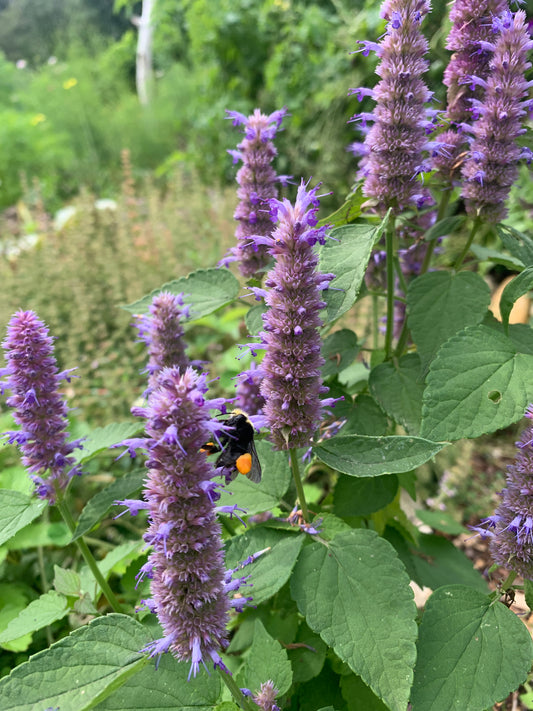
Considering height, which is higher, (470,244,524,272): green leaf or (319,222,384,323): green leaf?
(319,222,384,323): green leaf

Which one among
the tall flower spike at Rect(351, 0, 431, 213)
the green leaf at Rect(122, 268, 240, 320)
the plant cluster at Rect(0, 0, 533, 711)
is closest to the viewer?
the plant cluster at Rect(0, 0, 533, 711)

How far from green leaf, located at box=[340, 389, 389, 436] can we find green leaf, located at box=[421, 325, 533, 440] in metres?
0.40

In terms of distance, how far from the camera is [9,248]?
7270mm

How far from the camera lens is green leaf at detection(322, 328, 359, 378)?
185 cm

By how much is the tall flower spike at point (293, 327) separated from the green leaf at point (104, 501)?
544 mm

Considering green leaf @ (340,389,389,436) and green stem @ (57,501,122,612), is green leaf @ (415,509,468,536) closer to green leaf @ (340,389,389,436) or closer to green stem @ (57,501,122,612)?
green leaf @ (340,389,389,436)

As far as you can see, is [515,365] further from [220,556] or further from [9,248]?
[9,248]

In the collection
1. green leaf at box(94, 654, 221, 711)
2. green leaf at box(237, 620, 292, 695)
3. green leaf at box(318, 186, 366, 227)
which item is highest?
green leaf at box(318, 186, 366, 227)

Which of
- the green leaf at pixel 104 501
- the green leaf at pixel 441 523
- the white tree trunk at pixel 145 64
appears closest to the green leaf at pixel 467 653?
the green leaf at pixel 104 501

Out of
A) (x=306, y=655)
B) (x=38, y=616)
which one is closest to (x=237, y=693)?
(x=306, y=655)

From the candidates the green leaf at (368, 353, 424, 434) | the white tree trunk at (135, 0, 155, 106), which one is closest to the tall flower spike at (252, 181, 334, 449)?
the green leaf at (368, 353, 424, 434)

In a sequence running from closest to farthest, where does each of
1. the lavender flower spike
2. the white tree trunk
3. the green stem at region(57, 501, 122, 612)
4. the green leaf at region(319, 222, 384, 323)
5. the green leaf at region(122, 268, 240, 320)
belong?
1. the lavender flower spike
2. the green leaf at region(319, 222, 384, 323)
3. the green stem at region(57, 501, 122, 612)
4. the green leaf at region(122, 268, 240, 320)
5. the white tree trunk

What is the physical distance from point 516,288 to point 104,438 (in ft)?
4.72

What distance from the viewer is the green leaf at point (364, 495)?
1.81m
